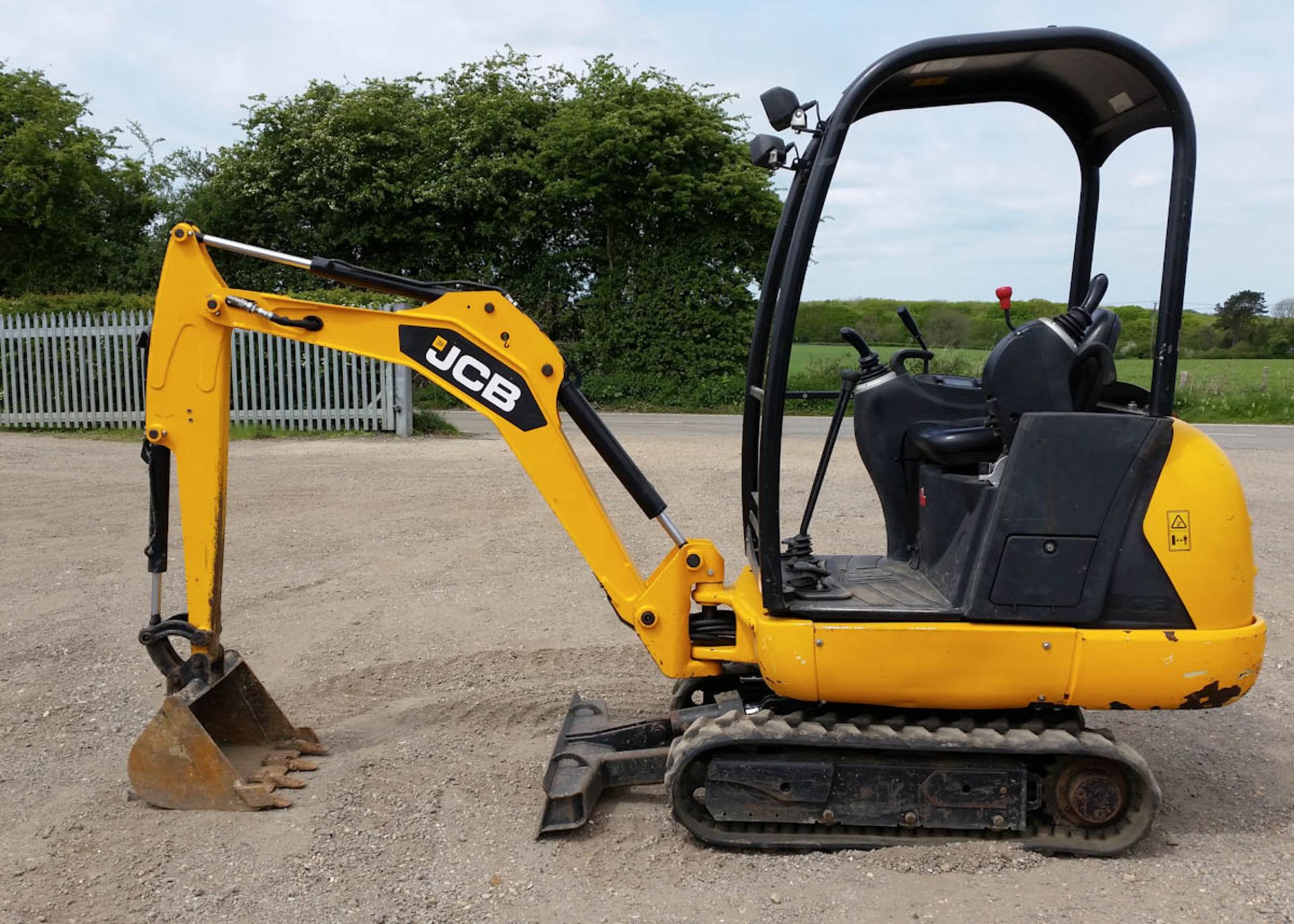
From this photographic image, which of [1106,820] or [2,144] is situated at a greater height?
[2,144]

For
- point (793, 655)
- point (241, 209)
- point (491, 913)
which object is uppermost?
point (241, 209)

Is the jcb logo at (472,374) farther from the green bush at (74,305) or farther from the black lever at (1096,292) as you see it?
the green bush at (74,305)

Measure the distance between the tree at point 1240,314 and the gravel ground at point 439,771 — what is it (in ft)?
97.8

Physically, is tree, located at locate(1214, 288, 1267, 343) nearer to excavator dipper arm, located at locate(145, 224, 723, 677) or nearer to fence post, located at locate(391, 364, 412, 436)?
fence post, located at locate(391, 364, 412, 436)

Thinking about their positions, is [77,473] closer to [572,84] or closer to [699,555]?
[699,555]

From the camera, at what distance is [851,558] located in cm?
486

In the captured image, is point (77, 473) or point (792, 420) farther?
point (792, 420)

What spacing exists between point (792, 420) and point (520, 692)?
15045mm

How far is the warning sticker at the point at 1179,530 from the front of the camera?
143 inches

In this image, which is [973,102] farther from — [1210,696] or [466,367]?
[1210,696]

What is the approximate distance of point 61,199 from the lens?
82.5 feet

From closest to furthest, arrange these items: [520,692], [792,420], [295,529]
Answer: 1. [520,692]
2. [295,529]
3. [792,420]

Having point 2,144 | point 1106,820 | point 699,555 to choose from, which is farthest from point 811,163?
point 2,144

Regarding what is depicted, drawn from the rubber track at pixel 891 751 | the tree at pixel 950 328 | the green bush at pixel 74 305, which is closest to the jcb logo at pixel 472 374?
the rubber track at pixel 891 751
